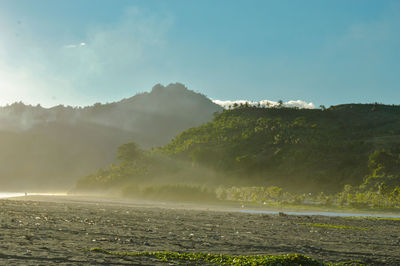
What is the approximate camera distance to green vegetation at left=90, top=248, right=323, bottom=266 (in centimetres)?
917

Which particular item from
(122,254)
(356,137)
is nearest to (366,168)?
(356,137)

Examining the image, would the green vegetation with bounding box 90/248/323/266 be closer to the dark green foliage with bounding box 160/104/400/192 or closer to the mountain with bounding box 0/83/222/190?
the dark green foliage with bounding box 160/104/400/192

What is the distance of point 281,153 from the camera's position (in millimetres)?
74812

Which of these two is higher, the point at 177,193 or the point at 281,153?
the point at 281,153

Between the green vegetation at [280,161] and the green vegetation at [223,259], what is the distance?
34998 millimetres

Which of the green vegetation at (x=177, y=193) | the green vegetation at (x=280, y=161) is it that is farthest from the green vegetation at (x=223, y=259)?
the green vegetation at (x=177, y=193)

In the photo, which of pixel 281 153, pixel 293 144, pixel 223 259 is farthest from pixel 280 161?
pixel 223 259

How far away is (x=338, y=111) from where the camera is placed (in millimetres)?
103125

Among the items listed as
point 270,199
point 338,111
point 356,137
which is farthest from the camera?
point 338,111

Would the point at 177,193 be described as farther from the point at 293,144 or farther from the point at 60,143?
the point at 60,143

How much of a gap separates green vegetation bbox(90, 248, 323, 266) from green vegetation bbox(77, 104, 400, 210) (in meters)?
35.0

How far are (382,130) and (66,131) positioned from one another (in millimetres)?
141241

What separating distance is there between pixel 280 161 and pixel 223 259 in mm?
63316

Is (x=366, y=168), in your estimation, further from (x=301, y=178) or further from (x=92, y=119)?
(x=92, y=119)
